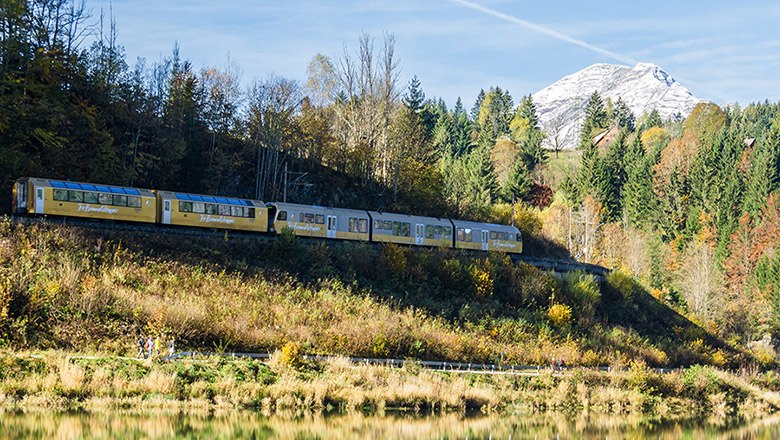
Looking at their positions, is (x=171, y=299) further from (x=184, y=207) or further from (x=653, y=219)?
(x=653, y=219)

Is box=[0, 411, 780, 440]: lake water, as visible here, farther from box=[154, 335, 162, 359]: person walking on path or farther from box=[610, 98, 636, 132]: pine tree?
box=[610, 98, 636, 132]: pine tree

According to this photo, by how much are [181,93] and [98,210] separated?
23.3 metres

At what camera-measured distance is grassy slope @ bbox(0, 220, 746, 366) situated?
3484 centimetres

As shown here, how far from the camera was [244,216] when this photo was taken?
5153 centimetres

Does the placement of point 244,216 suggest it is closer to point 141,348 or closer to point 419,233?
point 419,233

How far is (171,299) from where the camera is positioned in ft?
125

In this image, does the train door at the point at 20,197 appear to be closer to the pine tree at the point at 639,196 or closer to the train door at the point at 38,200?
the train door at the point at 38,200

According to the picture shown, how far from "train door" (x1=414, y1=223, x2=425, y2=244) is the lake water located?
2636 cm

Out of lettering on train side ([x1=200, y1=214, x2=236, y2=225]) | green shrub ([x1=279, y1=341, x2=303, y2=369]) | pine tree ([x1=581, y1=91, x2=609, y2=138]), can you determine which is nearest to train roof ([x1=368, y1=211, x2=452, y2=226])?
lettering on train side ([x1=200, y1=214, x2=236, y2=225])

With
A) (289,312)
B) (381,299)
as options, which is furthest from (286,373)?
(381,299)

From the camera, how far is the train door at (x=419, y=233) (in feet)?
195

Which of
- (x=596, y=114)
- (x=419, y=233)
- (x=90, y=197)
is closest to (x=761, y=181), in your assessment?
(x=596, y=114)

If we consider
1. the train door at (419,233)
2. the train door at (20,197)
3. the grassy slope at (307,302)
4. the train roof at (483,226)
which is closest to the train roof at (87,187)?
the train door at (20,197)

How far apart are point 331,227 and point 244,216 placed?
6.31 metres
